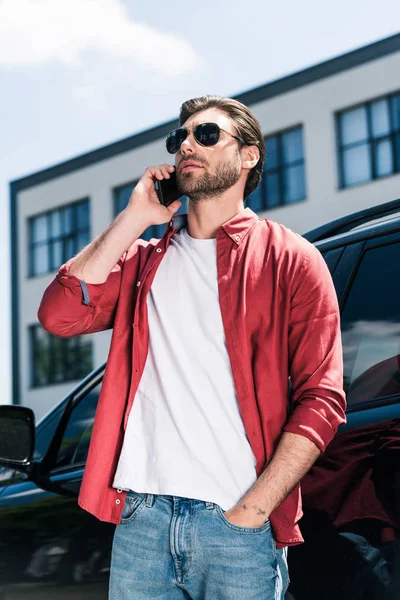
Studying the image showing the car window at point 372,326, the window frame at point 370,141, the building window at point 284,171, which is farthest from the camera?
the building window at point 284,171

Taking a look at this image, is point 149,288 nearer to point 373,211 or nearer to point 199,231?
point 199,231

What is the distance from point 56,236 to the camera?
2900 centimetres

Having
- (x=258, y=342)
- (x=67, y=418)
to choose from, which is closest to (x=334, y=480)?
(x=258, y=342)

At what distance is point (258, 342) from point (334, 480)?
1.22 ft

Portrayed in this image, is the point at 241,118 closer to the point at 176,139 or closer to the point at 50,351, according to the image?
the point at 176,139

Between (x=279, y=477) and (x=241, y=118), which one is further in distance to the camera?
(x=241, y=118)

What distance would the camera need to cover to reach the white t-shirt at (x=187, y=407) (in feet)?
7.04

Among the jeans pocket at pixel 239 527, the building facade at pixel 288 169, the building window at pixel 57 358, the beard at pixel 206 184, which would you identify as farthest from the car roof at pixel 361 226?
the building window at pixel 57 358

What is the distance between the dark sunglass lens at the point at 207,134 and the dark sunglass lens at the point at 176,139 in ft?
0.19

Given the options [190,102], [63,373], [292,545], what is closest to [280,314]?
[292,545]

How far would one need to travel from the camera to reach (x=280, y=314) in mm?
2215

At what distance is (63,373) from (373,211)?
25.9 meters

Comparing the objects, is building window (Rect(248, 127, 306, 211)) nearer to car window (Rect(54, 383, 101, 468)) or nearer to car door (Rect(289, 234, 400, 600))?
car window (Rect(54, 383, 101, 468))

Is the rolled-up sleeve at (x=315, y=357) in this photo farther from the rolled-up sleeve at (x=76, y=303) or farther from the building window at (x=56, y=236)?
the building window at (x=56, y=236)
